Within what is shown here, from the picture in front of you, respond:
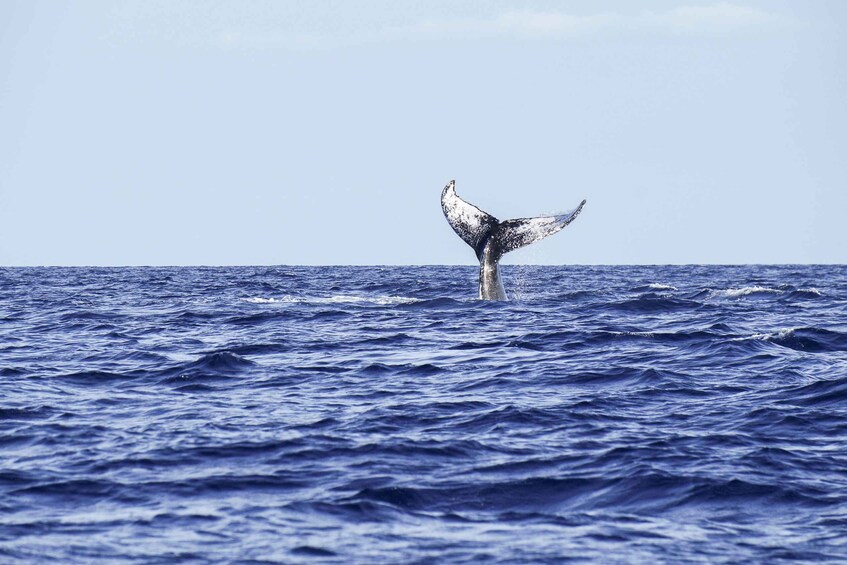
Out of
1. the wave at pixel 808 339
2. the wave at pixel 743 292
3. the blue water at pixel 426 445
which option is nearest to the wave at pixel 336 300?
the blue water at pixel 426 445

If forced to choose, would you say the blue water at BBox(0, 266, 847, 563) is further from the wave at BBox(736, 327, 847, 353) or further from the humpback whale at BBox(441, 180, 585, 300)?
the humpback whale at BBox(441, 180, 585, 300)

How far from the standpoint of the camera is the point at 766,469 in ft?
31.1

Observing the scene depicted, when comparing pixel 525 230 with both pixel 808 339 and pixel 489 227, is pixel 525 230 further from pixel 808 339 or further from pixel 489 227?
pixel 808 339

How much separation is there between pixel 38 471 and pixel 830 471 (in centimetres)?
610

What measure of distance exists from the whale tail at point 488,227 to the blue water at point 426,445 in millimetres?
1702

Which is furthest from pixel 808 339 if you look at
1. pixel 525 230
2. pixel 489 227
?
pixel 489 227

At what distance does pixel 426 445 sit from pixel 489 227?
37.0 feet

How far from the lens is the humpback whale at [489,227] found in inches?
810

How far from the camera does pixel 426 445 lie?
403 inches

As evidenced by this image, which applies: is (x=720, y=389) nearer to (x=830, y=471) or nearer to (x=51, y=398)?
(x=830, y=471)

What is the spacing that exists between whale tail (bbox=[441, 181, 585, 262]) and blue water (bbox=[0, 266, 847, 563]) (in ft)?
5.58

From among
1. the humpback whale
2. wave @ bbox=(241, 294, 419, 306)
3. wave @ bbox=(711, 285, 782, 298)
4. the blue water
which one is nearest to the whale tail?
the humpback whale

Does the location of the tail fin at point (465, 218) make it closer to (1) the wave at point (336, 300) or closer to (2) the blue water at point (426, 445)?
(2) the blue water at point (426, 445)

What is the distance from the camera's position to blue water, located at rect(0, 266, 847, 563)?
299 inches
